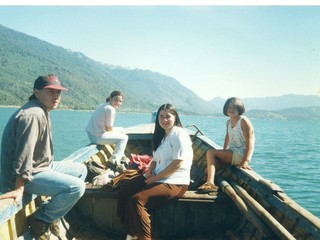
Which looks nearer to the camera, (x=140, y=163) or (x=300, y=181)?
(x=140, y=163)

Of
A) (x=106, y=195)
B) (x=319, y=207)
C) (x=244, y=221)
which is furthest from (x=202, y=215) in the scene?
(x=319, y=207)

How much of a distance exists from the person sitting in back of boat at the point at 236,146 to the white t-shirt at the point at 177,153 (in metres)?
1.13

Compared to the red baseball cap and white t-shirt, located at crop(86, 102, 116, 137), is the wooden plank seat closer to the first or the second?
the red baseball cap

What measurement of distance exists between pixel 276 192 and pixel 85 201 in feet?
8.98

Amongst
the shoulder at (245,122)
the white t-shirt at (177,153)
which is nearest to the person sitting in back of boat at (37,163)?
the white t-shirt at (177,153)

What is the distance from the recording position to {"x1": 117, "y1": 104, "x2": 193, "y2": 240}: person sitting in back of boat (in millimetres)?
3508

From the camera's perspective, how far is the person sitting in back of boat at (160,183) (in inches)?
138

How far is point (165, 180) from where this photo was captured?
12.3ft

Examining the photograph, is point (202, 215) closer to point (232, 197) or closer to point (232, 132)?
point (232, 197)

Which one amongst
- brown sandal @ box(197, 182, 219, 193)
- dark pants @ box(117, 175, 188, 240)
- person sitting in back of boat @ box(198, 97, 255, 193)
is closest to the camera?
dark pants @ box(117, 175, 188, 240)

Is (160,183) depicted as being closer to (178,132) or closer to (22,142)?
(178,132)

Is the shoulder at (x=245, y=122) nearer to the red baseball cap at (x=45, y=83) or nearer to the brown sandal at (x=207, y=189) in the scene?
the brown sandal at (x=207, y=189)

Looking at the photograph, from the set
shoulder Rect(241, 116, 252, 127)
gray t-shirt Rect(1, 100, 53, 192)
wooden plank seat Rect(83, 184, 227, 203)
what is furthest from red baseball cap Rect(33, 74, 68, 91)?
shoulder Rect(241, 116, 252, 127)

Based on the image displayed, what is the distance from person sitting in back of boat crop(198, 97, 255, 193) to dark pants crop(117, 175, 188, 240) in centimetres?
129
